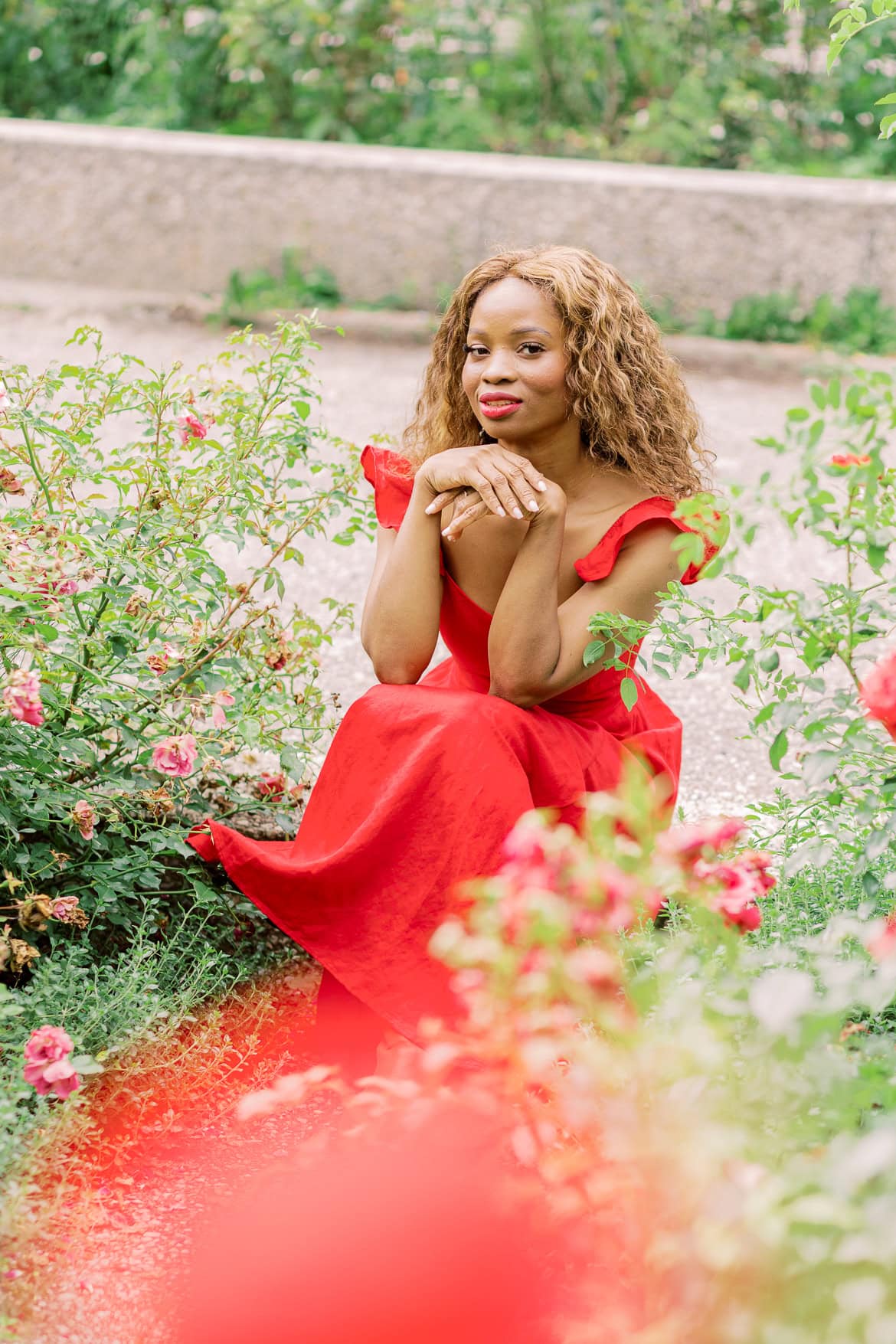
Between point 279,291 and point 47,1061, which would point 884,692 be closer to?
point 47,1061

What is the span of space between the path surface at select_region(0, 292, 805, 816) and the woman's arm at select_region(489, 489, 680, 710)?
1.00m

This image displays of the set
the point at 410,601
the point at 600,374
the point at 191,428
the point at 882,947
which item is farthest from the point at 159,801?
the point at 882,947

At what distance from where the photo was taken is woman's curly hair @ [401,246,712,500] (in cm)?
254

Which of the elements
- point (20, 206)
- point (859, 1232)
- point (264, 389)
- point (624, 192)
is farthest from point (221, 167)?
point (859, 1232)

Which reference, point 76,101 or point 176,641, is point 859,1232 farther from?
point 76,101

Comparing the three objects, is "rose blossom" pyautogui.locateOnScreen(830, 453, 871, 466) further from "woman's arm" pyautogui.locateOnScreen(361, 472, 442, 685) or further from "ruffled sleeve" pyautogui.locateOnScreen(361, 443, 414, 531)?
"ruffled sleeve" pyautogui.locateOnScreen(361, 443, 414, 531)

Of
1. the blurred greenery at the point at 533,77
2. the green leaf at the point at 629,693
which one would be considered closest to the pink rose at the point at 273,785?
the green leaf at the point at 629,693

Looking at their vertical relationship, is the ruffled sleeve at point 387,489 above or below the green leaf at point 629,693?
above

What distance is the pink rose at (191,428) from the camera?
8.47 ft

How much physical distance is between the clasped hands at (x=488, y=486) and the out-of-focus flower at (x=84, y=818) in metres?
0.72

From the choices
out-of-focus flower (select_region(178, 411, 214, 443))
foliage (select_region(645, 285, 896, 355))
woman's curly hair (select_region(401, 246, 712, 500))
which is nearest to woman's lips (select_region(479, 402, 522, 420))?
woman's curly hair (select_region(401, 246, 712, 500))

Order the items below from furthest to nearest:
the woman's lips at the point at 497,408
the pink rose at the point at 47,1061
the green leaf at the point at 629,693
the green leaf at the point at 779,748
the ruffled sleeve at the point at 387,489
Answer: the ruffled sleeve at the point at 387,489
the woman's lips at the point at 497,408
the green leaf at the point at 629,693
the pink rose at the point at 47,1061
the green leaf at the point at 779,748

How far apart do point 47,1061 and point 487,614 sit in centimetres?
109

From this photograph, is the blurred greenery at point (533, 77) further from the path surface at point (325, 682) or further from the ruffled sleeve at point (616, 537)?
the ruffled sleeve at point (616, 537)
